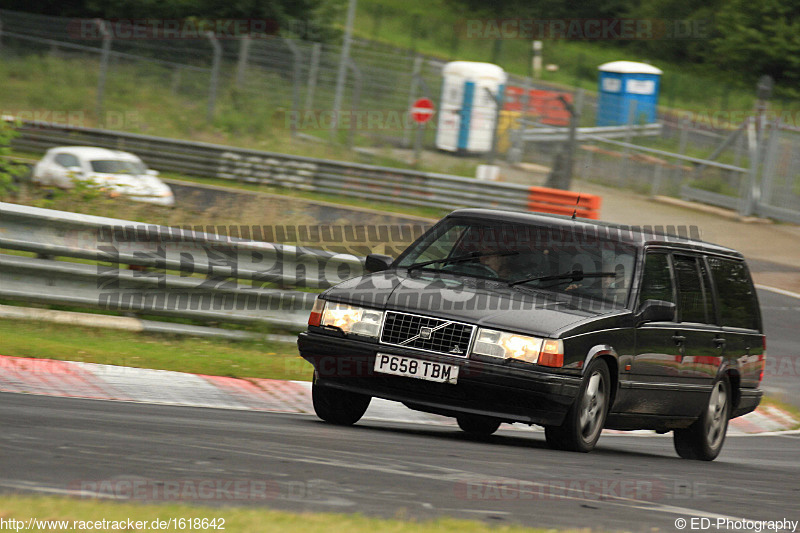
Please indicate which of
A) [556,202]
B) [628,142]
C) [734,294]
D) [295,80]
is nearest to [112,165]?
[295,80]

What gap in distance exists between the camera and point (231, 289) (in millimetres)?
10547

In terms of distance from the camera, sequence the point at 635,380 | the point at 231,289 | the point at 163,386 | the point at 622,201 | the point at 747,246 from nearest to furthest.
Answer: the point at 635,380 → the point at 163,386 → the point at 231,289 → the point at 747,246 → the point at 622,201

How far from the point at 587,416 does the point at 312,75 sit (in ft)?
82.1

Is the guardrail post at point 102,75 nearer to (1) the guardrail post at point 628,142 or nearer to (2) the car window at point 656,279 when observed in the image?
(1) the guardrail post at point 628,142

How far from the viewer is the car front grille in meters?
6.92

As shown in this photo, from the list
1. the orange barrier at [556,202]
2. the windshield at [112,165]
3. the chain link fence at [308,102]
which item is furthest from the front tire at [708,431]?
the chain link fence at [308,102]

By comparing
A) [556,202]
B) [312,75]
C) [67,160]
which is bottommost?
[67,160]

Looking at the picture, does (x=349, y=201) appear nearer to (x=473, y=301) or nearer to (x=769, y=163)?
(x=769, y=163)

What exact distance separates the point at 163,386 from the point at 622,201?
23438 mm

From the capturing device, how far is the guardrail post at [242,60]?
99.2 feet

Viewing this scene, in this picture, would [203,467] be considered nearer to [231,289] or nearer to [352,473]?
[352,473]

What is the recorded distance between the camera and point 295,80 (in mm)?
31000

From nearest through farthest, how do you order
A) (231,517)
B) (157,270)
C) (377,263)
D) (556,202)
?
(231,517) < (377,263) < (157,270) < (556,202)

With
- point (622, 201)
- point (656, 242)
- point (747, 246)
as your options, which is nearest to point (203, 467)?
point (656, 242)
